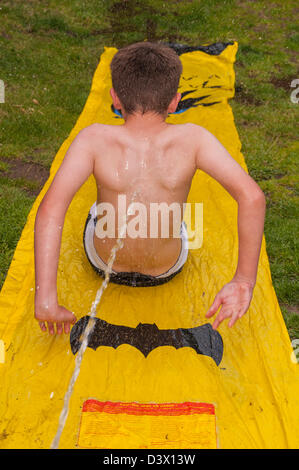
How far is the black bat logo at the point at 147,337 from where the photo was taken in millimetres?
2756

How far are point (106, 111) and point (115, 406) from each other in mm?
3478

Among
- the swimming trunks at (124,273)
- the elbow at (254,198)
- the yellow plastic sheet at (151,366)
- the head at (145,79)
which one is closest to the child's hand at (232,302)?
the elbow at (254,198)

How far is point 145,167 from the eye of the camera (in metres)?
2.46

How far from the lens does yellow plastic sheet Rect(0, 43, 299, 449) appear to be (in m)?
2.34

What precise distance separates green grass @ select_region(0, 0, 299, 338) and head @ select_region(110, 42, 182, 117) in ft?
5.60

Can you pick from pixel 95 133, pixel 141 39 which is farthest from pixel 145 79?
pixel 141 39

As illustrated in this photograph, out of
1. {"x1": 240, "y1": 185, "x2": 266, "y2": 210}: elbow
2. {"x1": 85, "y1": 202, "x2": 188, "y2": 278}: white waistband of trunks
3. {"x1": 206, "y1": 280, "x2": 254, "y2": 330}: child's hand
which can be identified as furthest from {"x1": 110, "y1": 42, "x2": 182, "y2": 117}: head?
{"x1": 206, "y1": 280, "x2": 254, "y2": 330}: child's hand

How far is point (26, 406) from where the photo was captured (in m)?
2.42

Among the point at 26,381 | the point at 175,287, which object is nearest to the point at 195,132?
the point at 175,287

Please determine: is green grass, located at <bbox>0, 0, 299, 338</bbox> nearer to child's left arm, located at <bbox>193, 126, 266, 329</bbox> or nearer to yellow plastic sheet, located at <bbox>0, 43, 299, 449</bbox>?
yellow plastic sheet, located at <bbox>0, 43, 299, 449</bbox>

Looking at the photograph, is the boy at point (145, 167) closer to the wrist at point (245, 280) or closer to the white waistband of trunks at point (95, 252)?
the wrist at point (245, 280)

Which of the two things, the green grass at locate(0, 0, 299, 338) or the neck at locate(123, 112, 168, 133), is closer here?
the neck at locate(123, 112, 168, 133)

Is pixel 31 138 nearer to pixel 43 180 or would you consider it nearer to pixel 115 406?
pixel 43 180

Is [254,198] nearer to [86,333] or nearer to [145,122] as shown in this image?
[145,122]
